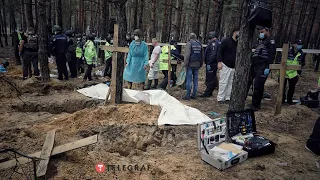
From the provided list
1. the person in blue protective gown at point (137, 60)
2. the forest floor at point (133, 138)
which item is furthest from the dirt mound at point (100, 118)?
the person in blue protective gown at point (137, 60)

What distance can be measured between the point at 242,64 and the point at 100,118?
3.44m

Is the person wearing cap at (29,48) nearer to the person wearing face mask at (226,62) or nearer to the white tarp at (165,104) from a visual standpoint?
the white tarp at (165,104)

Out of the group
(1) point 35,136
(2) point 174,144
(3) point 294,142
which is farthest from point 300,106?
(1) point 35,136

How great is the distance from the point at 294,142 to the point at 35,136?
17.2ft

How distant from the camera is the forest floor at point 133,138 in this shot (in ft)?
12.6

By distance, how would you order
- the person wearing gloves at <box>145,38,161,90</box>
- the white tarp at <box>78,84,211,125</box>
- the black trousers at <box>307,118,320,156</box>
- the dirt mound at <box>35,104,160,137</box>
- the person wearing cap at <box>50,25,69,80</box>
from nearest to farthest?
the black trousers at <box>307,118,320,156</box>, the dirt mound at <box>35,104,160,137</box>, the white tarp at <box>78,84,211,125</box>, the person wearing gloves at <box>145,38,161,90</box>, the person wearing cap at <box>50,25,69,80</box>

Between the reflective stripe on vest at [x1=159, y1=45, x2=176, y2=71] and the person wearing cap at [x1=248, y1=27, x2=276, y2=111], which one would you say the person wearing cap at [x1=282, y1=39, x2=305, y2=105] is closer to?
the person wearing cap at [x1=248, y1=27, x2=276, y2=111]

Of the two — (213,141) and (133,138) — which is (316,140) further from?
(133,138)

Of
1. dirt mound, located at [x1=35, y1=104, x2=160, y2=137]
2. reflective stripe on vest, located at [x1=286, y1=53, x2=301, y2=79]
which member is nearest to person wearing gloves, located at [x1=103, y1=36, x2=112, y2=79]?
dirt mound, located at [x1=35, y1=104, x2=160, y2=137]

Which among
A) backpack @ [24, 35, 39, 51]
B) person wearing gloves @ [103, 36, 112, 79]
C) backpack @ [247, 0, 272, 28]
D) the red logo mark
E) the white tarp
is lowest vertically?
the red logo mark

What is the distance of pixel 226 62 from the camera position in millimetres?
7844

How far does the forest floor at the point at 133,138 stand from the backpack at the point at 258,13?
2344mm

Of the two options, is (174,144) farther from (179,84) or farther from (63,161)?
(179,84)

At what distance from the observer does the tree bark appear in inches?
180
